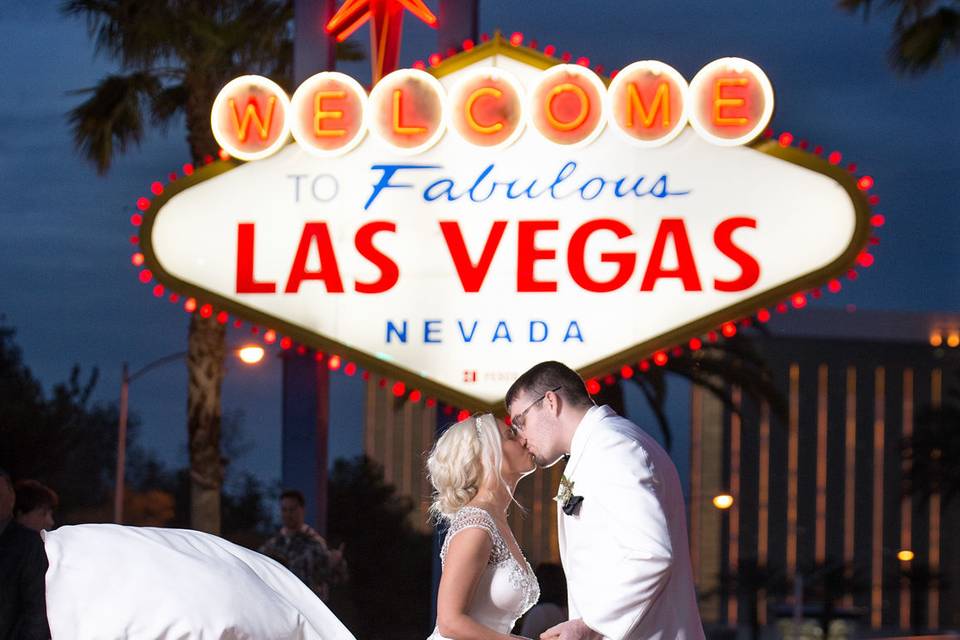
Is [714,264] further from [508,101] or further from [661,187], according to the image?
[508,101]

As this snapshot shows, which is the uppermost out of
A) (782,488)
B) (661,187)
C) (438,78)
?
(438,78)

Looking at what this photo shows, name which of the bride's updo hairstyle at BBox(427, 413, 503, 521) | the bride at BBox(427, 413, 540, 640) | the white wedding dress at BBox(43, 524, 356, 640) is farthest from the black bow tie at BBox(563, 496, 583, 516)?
the white wedding dress at BBox(43, 524, 356, 640)

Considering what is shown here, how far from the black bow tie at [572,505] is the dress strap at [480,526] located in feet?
3.23

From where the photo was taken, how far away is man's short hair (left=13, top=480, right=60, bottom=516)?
312 inches

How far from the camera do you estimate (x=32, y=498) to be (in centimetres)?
794

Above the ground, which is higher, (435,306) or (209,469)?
(435,306)

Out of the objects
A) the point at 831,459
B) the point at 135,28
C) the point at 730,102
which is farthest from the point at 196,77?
the point at 831,459

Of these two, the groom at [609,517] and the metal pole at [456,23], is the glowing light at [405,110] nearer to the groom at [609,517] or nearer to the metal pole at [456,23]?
the metal pole at [456,23]

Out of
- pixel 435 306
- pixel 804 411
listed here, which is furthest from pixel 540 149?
pixel 804 411

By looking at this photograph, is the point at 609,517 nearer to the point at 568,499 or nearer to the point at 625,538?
the point at 625,538

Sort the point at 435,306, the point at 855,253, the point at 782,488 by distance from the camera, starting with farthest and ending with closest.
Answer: the point at 782,488 → the point at 435,306 → the point at 855,253

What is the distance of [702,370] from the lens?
18609 mm

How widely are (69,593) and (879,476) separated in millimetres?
86382

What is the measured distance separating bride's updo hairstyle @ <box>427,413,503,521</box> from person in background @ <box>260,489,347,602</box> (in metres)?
5.55
